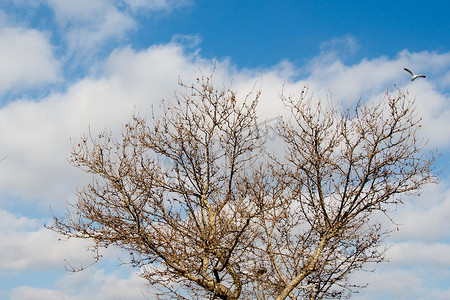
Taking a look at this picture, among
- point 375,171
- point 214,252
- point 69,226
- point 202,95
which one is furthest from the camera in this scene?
point 202,95

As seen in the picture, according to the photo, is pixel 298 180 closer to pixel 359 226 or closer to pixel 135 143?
pixel 359 226

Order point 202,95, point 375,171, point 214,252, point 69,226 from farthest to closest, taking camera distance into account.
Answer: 1. point 202,95
2. point 375,171
3. point 69,226
4. point 214,252

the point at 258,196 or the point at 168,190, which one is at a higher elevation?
the point at 168,190

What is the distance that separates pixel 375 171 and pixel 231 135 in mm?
4806

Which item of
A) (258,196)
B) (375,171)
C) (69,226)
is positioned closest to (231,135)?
(258,196)

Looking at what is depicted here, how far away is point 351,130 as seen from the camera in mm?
13617

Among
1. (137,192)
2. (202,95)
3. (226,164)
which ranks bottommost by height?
(137,192)

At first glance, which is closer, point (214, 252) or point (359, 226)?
point (214, 252)

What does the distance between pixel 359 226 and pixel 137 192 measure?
300 inches

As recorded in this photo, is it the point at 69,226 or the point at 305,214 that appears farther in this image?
the point at 305,214

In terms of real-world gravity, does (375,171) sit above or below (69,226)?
above

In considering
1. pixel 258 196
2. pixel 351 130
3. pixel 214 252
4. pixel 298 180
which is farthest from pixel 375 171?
pixel 214 252

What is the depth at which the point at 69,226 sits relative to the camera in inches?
469

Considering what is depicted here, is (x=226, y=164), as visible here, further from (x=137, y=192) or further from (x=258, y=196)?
(x=137, y=192)
